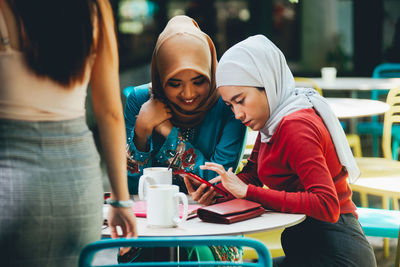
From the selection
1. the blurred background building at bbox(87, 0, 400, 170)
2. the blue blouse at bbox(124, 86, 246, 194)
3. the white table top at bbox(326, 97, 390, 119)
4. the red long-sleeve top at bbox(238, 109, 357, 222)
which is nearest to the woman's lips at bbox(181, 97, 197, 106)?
the blue blouse at bbox(124, 86, 246, 194)

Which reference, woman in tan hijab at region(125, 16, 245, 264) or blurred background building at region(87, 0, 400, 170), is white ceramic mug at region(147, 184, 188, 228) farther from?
blurred background building at region(87, 0, 400, 170)

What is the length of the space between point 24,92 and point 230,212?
785mm

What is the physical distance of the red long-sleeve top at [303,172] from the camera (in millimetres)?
1895

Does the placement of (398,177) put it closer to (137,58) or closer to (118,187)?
(118,187)

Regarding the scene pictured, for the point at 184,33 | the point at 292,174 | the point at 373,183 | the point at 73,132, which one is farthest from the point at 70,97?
the point at 373,183

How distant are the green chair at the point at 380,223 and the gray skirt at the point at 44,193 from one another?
1.75 m

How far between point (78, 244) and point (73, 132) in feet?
0.84

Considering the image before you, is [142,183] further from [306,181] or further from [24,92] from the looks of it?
[24,92]

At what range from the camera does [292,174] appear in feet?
6.73

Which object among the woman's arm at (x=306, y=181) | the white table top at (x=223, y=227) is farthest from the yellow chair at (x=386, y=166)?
the white table top at (x=223, y=227)

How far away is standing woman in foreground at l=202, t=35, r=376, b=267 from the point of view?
1.91 m

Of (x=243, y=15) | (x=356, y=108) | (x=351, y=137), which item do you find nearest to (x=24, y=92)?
(x=356, y=108)

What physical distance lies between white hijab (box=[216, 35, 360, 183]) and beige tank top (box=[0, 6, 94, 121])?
0.90 meters

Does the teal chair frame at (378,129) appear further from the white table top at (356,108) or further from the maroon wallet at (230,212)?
the maroon wallet at (230,212)
